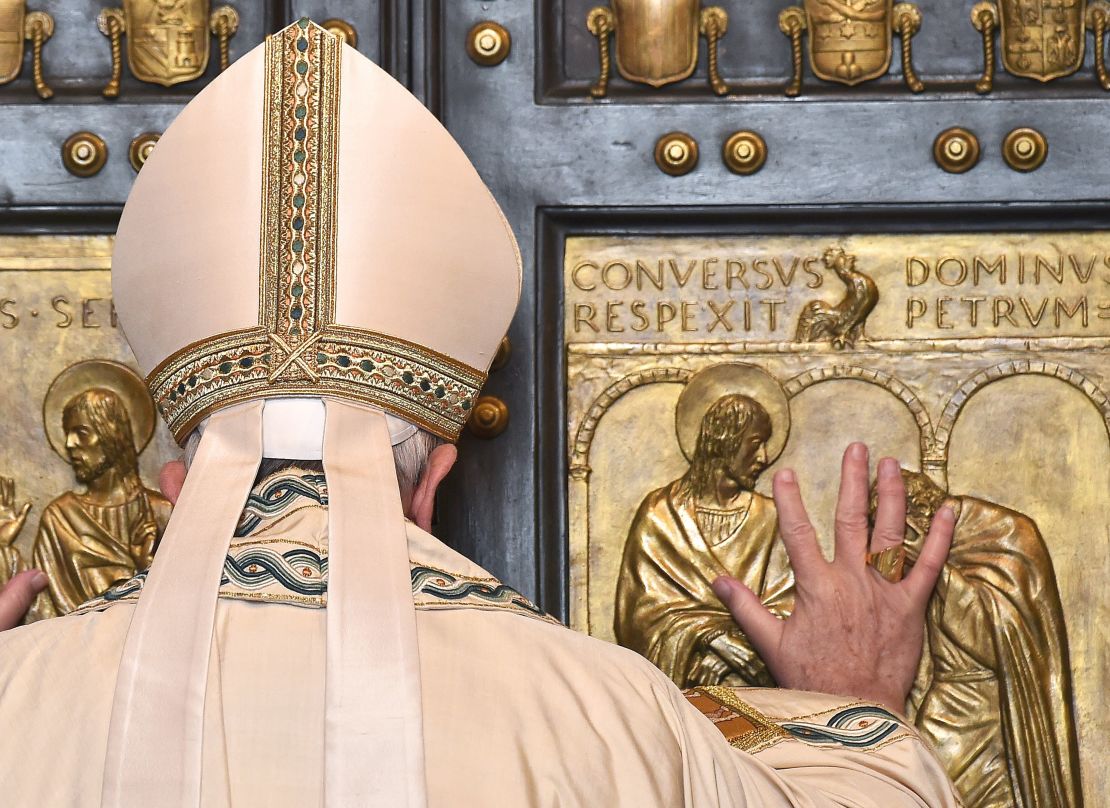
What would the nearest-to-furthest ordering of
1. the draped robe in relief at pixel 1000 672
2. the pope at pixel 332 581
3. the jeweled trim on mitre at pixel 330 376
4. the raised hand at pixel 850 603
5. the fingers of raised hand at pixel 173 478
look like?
the pope at pixel 332 581, the jeweled trim on mitre at pixel 330 376, the fingers of raised hand at pixel 173 478, the raised hand at pixel 850 603, the draped robe in relief at pixel 1000 672

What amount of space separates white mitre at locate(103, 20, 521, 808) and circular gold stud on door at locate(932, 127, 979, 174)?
34.2 inches

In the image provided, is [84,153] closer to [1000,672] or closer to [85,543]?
[85,543]

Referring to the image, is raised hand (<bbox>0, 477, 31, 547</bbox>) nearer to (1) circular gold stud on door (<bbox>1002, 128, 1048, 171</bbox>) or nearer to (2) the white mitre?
(2) the white mitre

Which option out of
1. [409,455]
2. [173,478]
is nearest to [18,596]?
[173,478]

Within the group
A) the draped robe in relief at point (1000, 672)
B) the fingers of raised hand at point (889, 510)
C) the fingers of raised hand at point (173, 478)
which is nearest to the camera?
the fingers of raised hand at point (173, 478)

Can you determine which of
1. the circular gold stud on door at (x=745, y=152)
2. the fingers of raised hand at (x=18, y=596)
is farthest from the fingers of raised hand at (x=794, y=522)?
the fingers of raised hand at (x=18, y=596)

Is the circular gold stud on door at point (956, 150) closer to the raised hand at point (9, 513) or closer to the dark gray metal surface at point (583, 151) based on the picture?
the dark gray metal surface at point (583, 151)

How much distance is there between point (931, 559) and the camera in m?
2.52

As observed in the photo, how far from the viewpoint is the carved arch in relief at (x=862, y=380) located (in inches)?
108

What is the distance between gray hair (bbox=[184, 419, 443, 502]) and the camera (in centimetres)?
199

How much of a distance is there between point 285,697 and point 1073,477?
1.43 m

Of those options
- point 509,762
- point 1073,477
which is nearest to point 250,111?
point 509,762

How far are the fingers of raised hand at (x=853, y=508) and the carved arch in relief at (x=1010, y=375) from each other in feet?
0.65

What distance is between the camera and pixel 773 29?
9.12ft
